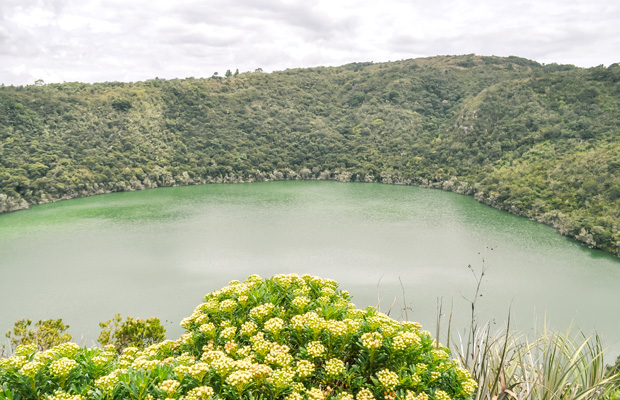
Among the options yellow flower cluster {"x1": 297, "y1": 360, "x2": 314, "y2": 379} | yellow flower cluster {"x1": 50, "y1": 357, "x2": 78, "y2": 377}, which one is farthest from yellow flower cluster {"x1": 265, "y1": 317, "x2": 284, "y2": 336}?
yellow flower cluster {"x1": 50, "y1": 357, "x2": 78, "y2": 377}

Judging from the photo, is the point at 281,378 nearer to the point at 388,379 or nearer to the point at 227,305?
the point at 388,379

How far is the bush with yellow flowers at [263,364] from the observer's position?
310cm

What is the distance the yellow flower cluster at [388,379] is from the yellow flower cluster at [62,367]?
259 centimetres

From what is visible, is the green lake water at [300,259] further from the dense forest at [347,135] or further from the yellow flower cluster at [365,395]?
the yellow flower cluster at [365,395]

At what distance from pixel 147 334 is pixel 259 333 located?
829 centimetres

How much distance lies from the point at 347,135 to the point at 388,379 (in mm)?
58678

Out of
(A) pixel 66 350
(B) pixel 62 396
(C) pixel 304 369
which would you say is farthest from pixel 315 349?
(A) pixel 66 350

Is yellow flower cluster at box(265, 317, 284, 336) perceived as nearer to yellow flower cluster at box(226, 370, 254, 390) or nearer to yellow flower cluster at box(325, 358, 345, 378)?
yellow flower cluster at box(325, 358, 345, 378)

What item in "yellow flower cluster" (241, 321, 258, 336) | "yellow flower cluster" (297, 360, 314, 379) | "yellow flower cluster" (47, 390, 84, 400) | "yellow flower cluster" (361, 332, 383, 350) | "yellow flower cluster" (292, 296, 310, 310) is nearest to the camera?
"yellow flower cluster" (47, 390, 84, 400)

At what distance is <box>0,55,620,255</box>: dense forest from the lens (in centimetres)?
3378

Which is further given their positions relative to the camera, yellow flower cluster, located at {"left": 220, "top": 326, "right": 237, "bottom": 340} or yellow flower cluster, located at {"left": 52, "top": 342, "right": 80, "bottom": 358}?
yellow flower cluster, located at {"left": 220, "top": 326, "right": 237, "bottom": 340}

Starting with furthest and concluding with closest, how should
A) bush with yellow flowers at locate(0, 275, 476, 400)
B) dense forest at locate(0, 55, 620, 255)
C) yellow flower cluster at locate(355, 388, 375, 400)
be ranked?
dense forest at locate(0, 55, 620, 255)
yellow flower cluster at locate(355, 388, 375, 400)
bush with yellow flowers at locate(0, 275, 476, 400)

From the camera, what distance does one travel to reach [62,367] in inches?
124

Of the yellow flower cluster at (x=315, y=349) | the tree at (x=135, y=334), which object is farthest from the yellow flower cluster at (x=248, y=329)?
the tree at (x=135, y=334)
